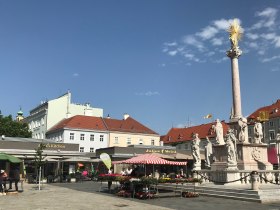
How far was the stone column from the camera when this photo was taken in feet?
82.6

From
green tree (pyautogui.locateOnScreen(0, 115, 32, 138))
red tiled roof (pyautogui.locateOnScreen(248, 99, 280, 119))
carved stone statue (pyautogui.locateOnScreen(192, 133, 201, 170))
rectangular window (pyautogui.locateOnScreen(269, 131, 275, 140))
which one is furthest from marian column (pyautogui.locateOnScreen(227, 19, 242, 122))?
red tiled roof (pyautogui.locateOnScreen(248, 99, 280, 119))

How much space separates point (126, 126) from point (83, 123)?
8.18m

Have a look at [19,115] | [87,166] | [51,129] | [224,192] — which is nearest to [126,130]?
[51,129]

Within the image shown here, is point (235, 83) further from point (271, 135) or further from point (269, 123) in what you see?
point (269, 123)

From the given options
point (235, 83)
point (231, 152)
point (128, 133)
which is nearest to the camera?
point (231, 152)

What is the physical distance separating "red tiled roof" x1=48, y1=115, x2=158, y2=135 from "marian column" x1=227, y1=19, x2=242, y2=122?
4011 cm

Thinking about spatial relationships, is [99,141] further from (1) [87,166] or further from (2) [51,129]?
(1) [87,166]

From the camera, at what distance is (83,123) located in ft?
212

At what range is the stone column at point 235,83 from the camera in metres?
25.2

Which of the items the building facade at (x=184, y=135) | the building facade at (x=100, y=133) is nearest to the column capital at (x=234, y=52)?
the building facade at (x=100, y=133)

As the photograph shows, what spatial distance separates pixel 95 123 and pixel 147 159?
44.9 m

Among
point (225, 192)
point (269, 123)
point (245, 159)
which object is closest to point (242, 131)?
point (245, 159)

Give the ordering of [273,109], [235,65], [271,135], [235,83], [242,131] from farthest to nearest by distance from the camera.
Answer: [273,109], [271,135], [235,65], [235,83], [242,131]

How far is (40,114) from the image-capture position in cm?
7288
